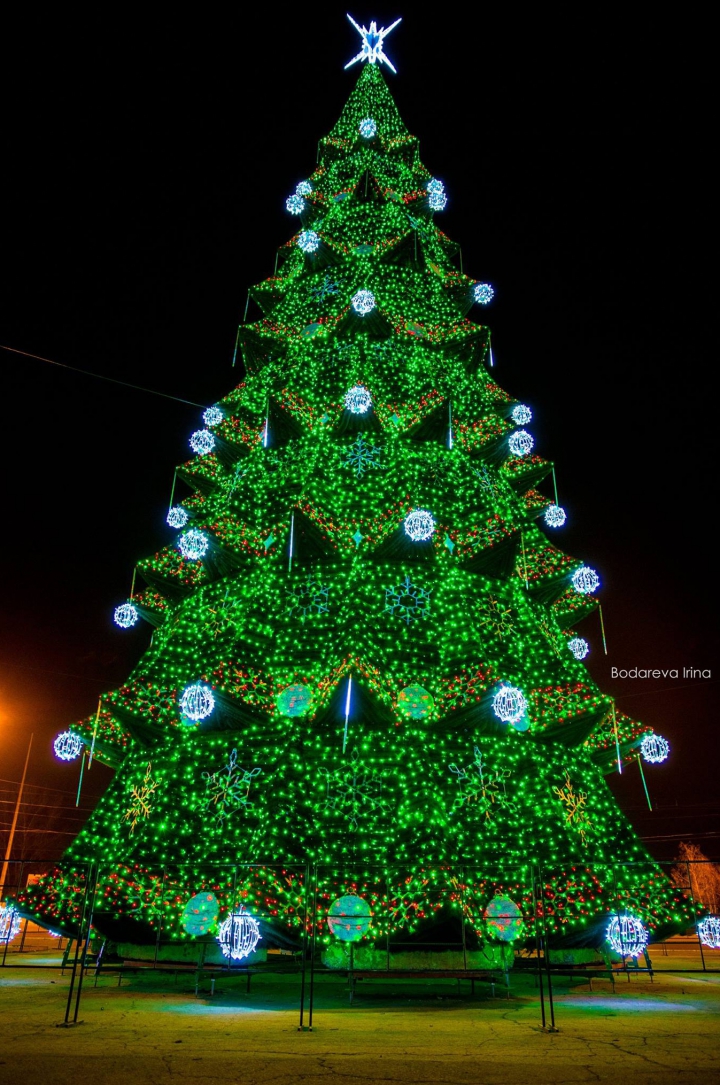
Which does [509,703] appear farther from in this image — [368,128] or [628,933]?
[368,128]

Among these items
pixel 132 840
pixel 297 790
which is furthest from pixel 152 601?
pixel 297 790

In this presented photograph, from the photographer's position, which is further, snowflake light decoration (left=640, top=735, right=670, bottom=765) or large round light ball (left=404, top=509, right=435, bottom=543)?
snowflake light decoration (left=640, top=735, right=670, bottom=765)

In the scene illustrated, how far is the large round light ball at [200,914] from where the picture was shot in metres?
8.47

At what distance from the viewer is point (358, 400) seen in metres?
12.6

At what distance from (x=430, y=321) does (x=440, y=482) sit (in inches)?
217

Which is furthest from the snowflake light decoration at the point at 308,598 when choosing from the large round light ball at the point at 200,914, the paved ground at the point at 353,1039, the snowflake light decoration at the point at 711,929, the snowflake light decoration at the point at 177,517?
the snowflake light decoration at the point at 711,929

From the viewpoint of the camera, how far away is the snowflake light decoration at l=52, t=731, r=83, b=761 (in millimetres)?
11023

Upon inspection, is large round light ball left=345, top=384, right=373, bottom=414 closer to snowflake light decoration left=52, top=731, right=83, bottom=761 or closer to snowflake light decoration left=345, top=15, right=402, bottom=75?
snowflake light decoration left=52, top=731, right=83, bottom=761

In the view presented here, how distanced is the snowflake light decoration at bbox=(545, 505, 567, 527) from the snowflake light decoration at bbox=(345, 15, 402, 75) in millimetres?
17186

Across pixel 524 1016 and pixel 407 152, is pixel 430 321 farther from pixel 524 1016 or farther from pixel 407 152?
pixel 524 1016

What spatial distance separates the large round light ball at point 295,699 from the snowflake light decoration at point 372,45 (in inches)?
865

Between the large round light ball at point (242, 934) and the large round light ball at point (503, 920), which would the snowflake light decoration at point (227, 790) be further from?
the large round light ball at point (503, 920)

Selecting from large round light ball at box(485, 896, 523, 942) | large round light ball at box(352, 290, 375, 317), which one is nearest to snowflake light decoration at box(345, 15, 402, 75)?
large round light ball at box(352, 290, 375, 317)

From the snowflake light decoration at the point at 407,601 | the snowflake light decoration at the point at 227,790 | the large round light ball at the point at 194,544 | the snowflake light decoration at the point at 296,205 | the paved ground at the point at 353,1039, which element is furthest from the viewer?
the snowflake light decoration at the point at 296,205
